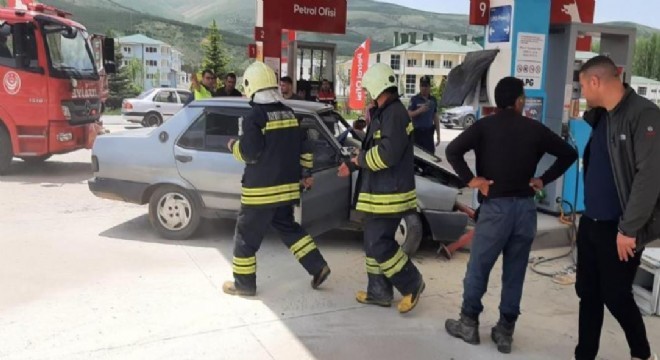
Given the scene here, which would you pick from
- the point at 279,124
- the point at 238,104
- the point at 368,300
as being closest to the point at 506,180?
the point at 368,300

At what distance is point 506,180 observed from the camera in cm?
374

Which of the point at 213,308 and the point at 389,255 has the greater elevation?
Answer: the point at 389,255

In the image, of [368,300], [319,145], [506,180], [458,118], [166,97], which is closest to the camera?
[506,180]

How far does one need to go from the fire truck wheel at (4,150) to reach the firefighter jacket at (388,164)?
8198mm

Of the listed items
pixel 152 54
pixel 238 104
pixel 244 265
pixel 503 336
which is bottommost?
pixel 503 336

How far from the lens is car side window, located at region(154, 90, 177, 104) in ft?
70.2

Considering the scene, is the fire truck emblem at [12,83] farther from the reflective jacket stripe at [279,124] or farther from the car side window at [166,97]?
the car side window at [166,97]

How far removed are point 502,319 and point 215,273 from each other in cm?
264

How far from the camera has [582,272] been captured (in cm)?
349

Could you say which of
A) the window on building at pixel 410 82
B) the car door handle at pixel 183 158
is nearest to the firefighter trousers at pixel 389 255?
the car door handle at pixel 183 158

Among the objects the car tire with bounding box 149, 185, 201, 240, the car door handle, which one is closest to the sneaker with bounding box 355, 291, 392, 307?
the car tire with bounding box 149, 185, 201, 240

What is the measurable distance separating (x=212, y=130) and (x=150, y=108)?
1583 cm

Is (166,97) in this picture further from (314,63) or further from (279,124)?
(279,124)

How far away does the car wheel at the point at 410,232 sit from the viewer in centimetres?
585
